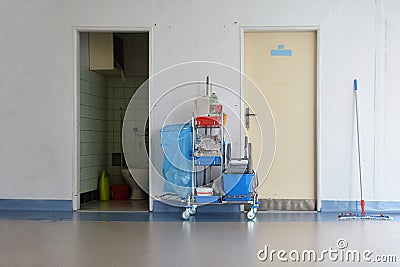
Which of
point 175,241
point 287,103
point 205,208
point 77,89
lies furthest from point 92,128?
point 175,241

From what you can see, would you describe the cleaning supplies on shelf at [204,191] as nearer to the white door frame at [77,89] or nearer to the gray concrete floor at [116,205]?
the white door frame at [77,89]

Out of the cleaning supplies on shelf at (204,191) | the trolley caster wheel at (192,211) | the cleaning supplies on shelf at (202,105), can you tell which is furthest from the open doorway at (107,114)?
the cleaning supplies on shelf at (202,105)

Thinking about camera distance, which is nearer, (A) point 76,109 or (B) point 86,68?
(A) point 76,109

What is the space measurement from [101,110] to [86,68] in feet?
2.99

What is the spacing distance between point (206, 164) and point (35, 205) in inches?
85.8

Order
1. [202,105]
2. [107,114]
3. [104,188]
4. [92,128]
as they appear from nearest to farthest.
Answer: [202,105] < [92,128] < [104,188] < [107,114]

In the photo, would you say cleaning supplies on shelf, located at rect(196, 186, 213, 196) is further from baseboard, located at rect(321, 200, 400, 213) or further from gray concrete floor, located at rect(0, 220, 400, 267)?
baseboard, located at rect(321, 200, 400, 213)

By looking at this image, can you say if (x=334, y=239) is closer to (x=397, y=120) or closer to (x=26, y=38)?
(x=397, y=120)

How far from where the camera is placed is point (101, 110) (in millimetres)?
8211

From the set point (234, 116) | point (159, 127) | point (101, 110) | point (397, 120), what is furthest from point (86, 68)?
point (397, 120)

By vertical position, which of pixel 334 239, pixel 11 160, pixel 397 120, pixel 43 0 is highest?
pixel 43 0

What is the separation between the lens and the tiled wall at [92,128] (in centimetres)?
725

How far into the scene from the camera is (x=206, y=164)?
592 cm

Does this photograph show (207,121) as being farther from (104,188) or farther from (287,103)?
(104,188)
